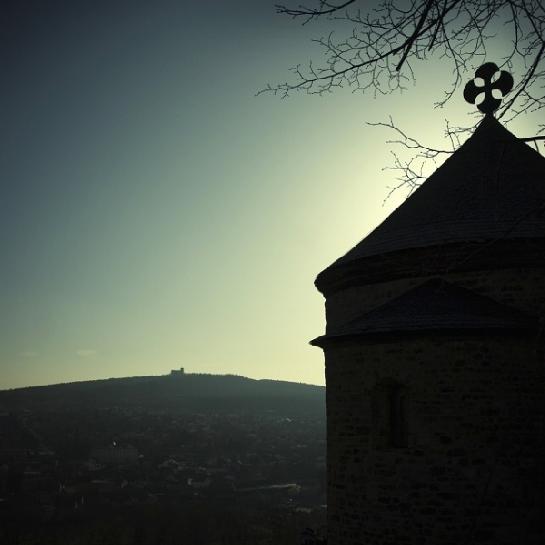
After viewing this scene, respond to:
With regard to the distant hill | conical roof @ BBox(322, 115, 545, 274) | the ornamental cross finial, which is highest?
the ornamental cross finial

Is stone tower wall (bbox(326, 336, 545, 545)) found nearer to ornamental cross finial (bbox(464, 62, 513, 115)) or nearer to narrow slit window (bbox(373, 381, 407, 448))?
narrow slit window (bbox(373, 381, 407, 448))

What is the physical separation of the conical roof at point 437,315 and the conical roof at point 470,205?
2.38ft

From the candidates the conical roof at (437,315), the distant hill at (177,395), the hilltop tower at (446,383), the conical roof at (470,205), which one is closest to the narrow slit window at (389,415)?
the hilltop tower at (446,383)

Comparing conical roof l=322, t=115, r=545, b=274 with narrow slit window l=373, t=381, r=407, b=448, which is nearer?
narrow slit window l=373, t=381, r=407, b=448

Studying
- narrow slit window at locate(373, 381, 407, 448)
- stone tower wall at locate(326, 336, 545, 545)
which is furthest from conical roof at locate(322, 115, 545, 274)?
narrow slit window at locate(373, 381, 407, 448)

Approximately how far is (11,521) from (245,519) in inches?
785

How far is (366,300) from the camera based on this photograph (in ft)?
29.6

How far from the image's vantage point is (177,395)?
365 feet

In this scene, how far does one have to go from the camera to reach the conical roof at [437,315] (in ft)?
24.3

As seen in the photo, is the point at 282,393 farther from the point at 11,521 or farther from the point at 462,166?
the point at 462,166

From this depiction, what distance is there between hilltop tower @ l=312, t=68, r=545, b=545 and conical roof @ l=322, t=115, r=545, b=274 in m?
0.03

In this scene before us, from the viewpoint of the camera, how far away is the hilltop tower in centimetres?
710

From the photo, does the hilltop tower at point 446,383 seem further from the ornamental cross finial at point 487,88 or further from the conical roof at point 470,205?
the ornamental cross finial at point 487,88

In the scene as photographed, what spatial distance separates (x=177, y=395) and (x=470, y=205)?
107 m
